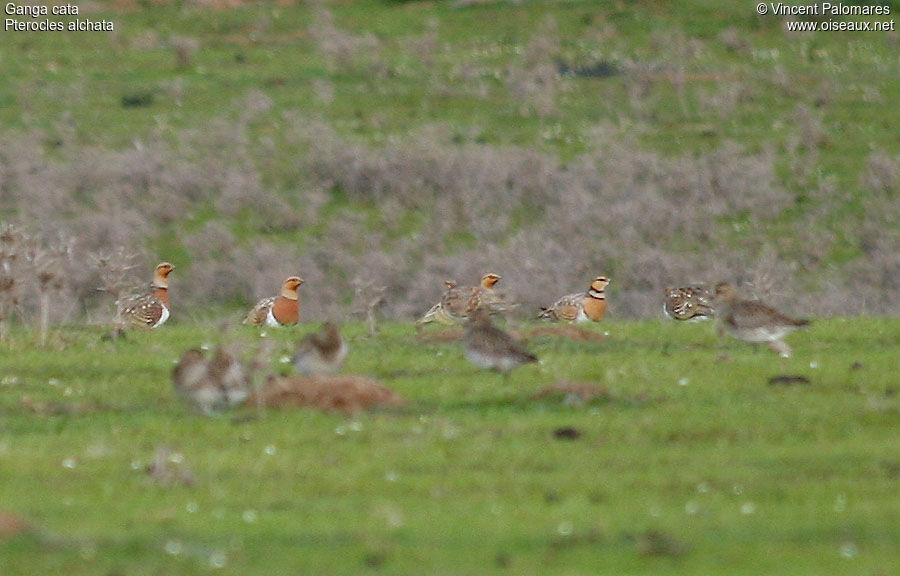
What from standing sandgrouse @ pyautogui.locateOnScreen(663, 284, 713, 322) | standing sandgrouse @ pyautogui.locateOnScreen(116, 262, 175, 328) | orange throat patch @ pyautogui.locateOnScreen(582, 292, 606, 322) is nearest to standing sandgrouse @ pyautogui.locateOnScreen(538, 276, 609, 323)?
orange throat patch @ pyautogui.locateOnScreen(582, 292, 606, 322)

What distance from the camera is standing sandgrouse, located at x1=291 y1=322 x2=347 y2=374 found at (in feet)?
50.1

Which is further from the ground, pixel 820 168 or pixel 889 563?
pixel 889 563

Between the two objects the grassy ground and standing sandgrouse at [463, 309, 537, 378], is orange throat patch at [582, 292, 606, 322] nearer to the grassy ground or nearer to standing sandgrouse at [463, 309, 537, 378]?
the grassy ground

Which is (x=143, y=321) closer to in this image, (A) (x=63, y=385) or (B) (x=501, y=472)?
(A) (x=63, y=385)

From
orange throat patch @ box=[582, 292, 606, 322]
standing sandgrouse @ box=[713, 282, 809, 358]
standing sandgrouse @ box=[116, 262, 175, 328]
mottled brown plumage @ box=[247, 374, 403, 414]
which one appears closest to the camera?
mottled brown plumage @ box=[247, 374, 403, 414]

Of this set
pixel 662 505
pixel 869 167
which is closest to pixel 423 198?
pixel 869 167

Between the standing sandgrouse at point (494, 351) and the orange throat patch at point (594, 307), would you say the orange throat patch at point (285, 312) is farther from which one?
the standing sandgrouse at point (494, 351)

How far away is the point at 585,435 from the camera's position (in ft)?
43.0

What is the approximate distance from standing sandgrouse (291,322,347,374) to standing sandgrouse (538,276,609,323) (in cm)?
806

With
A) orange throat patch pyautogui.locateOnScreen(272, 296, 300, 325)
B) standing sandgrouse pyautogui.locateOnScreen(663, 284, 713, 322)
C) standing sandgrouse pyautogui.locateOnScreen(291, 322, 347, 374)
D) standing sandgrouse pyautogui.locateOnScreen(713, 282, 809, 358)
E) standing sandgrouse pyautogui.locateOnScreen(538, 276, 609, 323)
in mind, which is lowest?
standing sandgrouse pyautogui.locateOnScreen(538, 276, 609, 323)

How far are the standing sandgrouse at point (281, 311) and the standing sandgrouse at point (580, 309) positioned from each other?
3408 mm

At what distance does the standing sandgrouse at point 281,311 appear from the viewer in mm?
22109

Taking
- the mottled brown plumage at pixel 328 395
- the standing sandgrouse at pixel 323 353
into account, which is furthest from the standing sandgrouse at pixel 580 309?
the mottled brown plumage at pixel 328 395

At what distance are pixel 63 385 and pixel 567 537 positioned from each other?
732 centimetres
